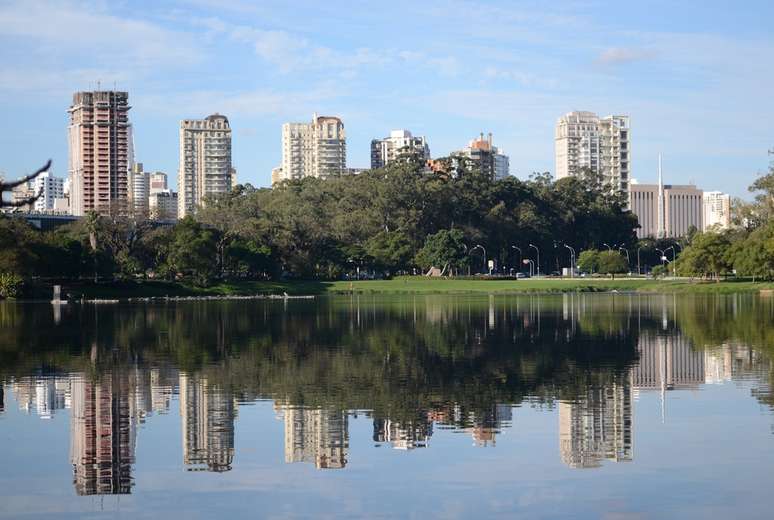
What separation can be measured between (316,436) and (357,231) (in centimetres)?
11403

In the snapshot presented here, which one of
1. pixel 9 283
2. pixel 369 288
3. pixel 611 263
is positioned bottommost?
pixel 369 288

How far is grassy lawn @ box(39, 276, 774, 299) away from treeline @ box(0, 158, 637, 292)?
2344mm

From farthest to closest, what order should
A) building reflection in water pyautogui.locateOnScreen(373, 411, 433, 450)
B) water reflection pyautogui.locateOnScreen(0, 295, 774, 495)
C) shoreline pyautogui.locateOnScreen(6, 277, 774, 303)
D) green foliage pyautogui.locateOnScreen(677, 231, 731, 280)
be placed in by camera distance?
green foliage pyautogui.locateOnScreen(677, 231, 731, 280)
shoreline pyautogui.locateOnScreen(6, 277, 774, 303)
water reflection pyautogui.locateOnScreen(0, 295, 774, 495)
building reflection in water pyautogui.locateOnScreen(373, 411, 433, 450)

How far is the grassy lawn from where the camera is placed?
96250mm

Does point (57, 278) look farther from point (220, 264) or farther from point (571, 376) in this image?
point (571, 376)

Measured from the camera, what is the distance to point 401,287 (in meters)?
114

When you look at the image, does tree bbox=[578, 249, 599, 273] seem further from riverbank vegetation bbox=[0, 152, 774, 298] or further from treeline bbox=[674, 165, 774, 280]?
treeline bbox=[674, 165, 774, 280]

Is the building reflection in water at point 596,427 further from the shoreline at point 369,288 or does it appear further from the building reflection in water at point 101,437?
the shoreline at point 369,288

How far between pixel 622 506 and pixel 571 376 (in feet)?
44.6

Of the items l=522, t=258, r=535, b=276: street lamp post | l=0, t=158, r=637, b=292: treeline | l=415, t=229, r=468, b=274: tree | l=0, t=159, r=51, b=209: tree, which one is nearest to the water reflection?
l=0, t=159, r=51, b=209: tree

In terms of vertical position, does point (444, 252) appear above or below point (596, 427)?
above

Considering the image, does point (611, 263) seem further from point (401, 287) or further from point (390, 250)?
point (401, 287)

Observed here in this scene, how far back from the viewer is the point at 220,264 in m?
113

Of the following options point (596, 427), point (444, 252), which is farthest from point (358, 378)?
point (444, 252)
